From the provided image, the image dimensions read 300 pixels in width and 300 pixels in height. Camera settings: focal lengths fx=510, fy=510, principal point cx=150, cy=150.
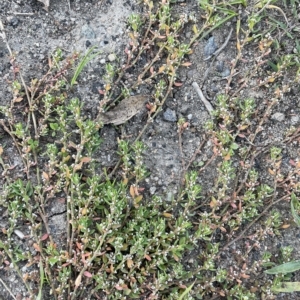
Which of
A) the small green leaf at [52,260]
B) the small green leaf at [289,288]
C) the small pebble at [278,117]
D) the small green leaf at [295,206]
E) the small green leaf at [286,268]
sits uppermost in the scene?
the small pebble at [278,117]

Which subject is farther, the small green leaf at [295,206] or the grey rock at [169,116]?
the grey rock at [169,116]

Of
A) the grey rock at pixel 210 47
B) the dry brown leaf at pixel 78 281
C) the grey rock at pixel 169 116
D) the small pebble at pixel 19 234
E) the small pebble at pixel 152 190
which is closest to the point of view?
the dry brown leaf at pixel 78 281

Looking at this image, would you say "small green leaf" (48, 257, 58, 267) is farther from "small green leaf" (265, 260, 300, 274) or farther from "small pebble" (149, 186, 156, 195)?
"small green leaf" (265, 260, 300, 274)

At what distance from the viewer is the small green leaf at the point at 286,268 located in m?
3.08

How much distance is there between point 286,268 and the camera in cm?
309

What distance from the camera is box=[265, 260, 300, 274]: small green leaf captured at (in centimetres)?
308

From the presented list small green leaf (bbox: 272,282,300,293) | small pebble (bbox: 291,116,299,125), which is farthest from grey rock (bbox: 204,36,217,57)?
small green leaf (bbox: 272,282,300,293)

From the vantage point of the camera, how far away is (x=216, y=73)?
348cm

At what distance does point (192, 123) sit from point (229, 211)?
64 centimetres

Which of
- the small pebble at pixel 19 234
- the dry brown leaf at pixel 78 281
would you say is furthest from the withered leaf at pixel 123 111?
the dry brown leaf at pixel 78 281

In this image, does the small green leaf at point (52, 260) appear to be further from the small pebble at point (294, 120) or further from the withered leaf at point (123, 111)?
the small pebble at point (294, 120)

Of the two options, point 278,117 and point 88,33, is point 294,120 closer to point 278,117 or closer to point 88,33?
point 278,117

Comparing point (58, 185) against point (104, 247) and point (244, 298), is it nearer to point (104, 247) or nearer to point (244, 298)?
point (104, 247)

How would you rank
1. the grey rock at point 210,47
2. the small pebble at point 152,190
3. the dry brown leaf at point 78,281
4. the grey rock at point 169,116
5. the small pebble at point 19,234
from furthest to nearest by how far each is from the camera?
1. the grey rock at point 210,47
2. the grey rock at point 169,116
3. the small pebble at point 152,190
4. the small pebble at point 19,234
5. the dry brown leaf at point 78,281
